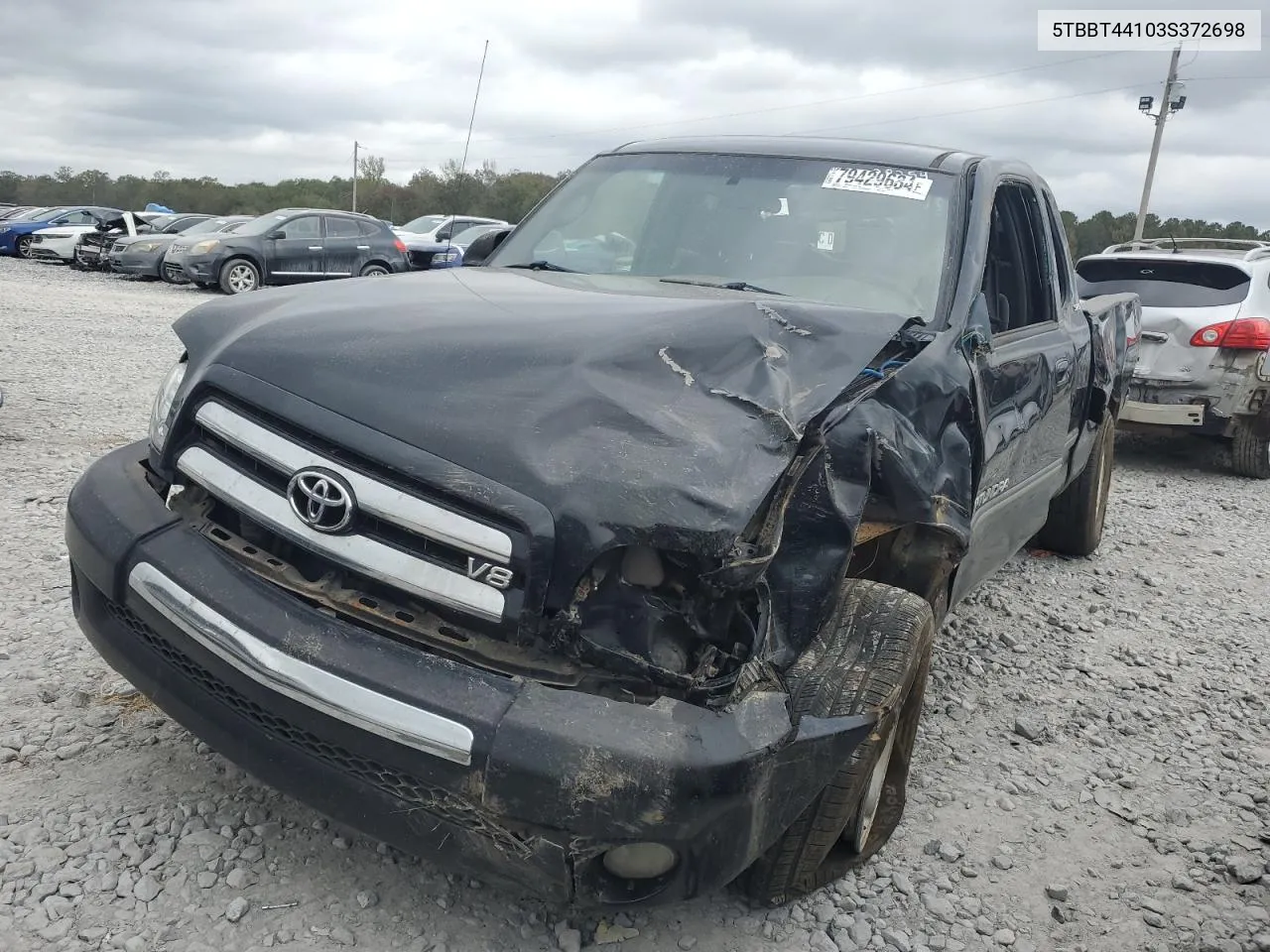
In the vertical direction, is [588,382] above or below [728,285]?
below

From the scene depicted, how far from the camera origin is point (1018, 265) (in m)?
4.02

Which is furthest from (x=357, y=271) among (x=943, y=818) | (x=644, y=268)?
(x=943, y=818)

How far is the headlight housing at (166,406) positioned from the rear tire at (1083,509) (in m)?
4.22

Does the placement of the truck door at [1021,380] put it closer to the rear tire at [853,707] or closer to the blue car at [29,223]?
the rear tire at [853,707]

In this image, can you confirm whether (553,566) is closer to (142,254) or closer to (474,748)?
(474,748)

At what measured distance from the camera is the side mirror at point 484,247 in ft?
13.2

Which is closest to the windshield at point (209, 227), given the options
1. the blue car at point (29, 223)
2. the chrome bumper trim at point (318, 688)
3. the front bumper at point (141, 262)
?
the front bumper at point (141, 262)

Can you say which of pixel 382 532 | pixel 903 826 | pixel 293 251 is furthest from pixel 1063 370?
pixel 293 251

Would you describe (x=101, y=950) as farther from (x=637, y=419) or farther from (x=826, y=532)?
(x=826, y=532)

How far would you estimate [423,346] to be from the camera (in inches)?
90.8

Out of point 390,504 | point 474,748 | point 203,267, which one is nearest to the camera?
point 474,748

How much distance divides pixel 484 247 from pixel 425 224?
18.4 metres

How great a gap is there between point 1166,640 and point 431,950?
3575 millimetres

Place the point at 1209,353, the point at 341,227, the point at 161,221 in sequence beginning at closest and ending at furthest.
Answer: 1. the point at 1209,353
2. the point at 341,227
3. the point at 161,221
